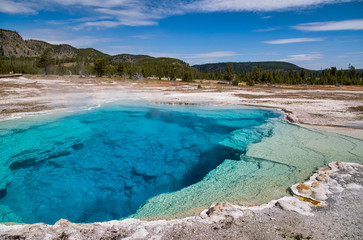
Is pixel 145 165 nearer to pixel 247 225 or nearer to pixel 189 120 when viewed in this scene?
pixel 247 225

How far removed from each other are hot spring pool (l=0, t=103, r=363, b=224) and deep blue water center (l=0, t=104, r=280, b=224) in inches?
1.4

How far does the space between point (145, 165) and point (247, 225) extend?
638 centimetres

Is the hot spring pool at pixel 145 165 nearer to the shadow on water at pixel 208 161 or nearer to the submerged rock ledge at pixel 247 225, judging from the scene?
the shadow on water at pixel 208 161

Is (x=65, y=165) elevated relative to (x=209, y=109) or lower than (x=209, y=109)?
lower

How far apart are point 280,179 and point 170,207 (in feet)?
12.4

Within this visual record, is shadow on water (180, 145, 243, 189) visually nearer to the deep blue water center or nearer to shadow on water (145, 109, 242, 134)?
the deep blue water center

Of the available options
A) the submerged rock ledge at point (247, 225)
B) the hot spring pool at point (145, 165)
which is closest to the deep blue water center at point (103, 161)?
the hot spring pool at point (145, 165)

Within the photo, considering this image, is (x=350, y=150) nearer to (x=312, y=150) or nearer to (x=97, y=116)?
(x=312, y=150)

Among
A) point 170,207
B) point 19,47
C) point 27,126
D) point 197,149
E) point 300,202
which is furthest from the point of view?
point 19,47

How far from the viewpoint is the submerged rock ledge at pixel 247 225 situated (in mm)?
4180

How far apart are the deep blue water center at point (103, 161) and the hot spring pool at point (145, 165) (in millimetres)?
36

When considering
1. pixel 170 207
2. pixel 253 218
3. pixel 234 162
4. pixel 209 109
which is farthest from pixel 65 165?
pixel 209 109

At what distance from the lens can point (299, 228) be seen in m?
4.29

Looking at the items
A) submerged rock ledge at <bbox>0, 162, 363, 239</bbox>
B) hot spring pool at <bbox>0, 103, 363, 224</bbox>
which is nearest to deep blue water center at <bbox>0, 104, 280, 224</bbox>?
hot spring pool at <bbox>0, 103, 363, 224</bbox>
